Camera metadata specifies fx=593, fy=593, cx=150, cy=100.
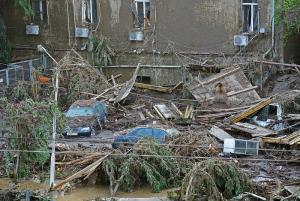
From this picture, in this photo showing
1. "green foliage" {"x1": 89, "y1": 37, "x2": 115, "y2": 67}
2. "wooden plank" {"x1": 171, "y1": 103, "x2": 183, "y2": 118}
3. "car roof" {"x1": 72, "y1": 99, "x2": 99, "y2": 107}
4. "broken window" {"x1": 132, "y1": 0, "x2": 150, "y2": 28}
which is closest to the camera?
"car roof" {"x1": 72, "y1": 99, "x2": 99, "y2": 107}

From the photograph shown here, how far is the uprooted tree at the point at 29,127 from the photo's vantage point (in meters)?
19.2

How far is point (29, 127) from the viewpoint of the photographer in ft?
63.5

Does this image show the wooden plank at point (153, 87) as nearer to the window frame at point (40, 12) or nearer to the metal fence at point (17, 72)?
the metal fence at point (17, 72)

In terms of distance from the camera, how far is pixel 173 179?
763 inches

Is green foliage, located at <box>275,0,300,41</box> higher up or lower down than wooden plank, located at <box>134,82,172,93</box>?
higher up

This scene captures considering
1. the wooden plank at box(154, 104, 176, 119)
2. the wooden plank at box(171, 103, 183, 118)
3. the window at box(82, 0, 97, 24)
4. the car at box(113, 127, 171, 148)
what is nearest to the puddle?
the car at box(113, 127, 171, 148)

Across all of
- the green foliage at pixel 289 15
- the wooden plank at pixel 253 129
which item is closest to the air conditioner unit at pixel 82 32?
the green foliage at pixel 289 15

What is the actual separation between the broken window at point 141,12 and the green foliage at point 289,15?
652 centimetres

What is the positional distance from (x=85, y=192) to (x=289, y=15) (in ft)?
43.1

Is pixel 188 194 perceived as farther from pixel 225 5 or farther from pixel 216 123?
pixel 225 5

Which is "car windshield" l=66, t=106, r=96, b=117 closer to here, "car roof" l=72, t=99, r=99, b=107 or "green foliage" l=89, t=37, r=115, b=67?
"car roof" l=72, t=99, r=99, b=107

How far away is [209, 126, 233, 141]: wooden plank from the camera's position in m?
22.4

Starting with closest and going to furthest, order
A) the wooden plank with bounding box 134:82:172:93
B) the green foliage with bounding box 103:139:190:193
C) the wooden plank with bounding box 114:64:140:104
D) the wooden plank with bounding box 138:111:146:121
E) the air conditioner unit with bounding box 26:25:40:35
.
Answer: the green foliage with bounding box 103:139:190:193
the wooden plank with bounding box 138:111:146:121
the wooden plank with bounding box 114:64:140:104
the wooden plank with bounding box 134:82:172:93
the air conditioner unit with bounding box 26:25:40:35

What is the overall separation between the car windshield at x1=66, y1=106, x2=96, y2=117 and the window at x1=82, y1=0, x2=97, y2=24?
297 inches
